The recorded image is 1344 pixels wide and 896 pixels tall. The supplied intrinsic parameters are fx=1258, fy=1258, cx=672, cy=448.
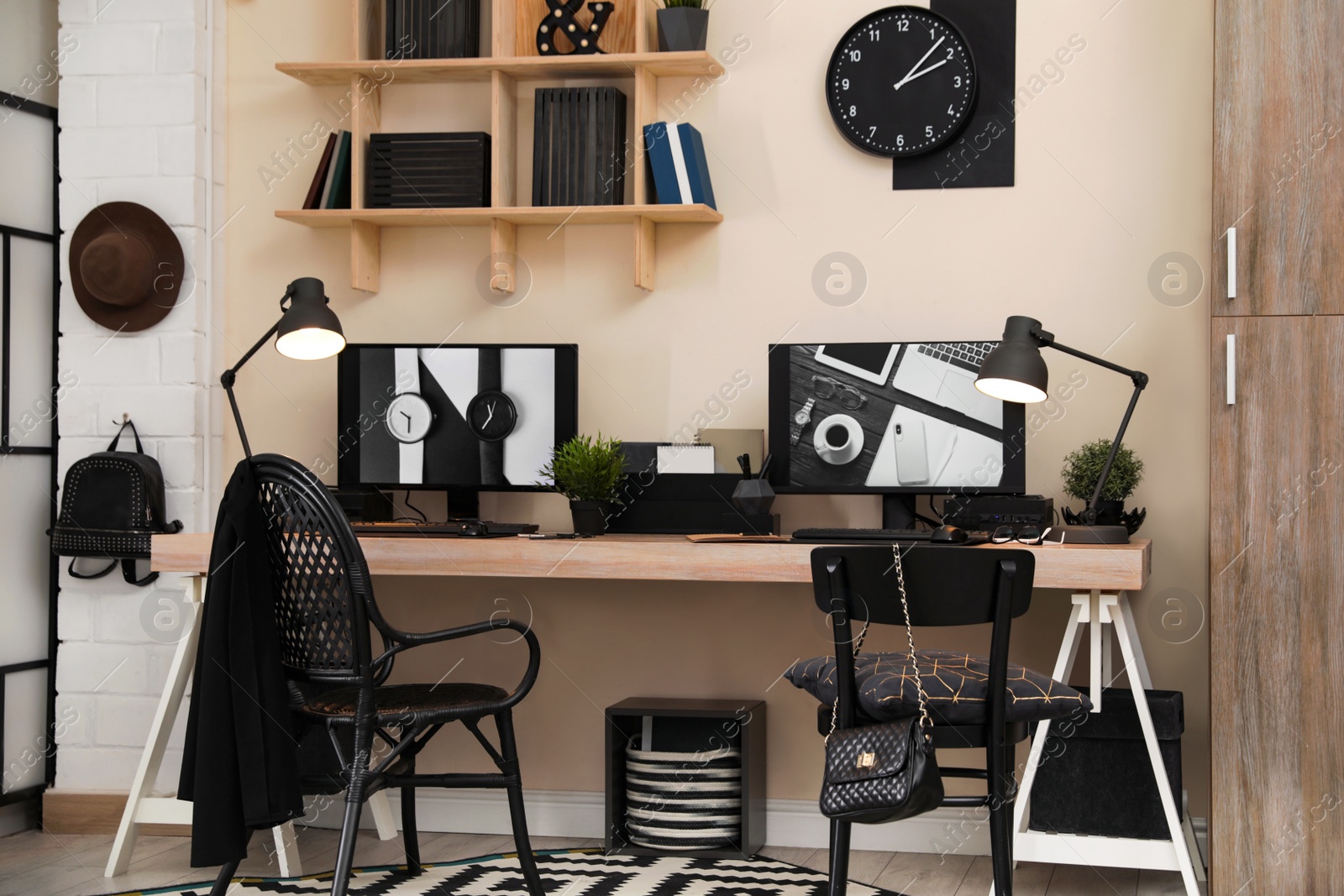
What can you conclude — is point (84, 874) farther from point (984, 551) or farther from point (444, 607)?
point (984, 551)

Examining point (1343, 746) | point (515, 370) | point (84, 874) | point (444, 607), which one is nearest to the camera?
point (1343, 746)

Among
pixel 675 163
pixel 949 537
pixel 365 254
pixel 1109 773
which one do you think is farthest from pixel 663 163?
pixel 1109 773

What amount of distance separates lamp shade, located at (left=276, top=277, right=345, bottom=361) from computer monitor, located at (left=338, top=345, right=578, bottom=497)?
0.26m

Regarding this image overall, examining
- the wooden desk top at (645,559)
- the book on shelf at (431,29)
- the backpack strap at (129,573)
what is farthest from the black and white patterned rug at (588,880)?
the book on shelf at (431,29)

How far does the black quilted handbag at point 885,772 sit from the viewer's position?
189 cm

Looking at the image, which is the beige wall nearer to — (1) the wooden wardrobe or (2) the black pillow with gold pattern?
(1) the wooden wardrobe

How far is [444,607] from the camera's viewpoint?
3338mm

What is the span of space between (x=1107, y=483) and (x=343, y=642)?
1.67 m

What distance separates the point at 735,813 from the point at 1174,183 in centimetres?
182

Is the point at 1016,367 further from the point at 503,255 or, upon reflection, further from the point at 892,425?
the point at 503,255

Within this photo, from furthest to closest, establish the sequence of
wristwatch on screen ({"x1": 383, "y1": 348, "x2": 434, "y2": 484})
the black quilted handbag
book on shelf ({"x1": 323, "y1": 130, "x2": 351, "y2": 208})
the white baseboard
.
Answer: book on shelf ({"x1": 323, "y1": 130, "x2": 351, "y2": 208}) → wristwatch on screen ({"x1": 383, "y1": 348, "x2": 434, "y2": 484}) → the white baseboard → the black quilted handbag

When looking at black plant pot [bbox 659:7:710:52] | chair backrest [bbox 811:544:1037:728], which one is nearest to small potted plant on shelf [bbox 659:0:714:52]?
black plant pot [bbox 659:7:710:52]

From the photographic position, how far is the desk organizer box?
294cm

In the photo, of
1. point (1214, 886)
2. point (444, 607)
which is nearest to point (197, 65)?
point (444, 607)
